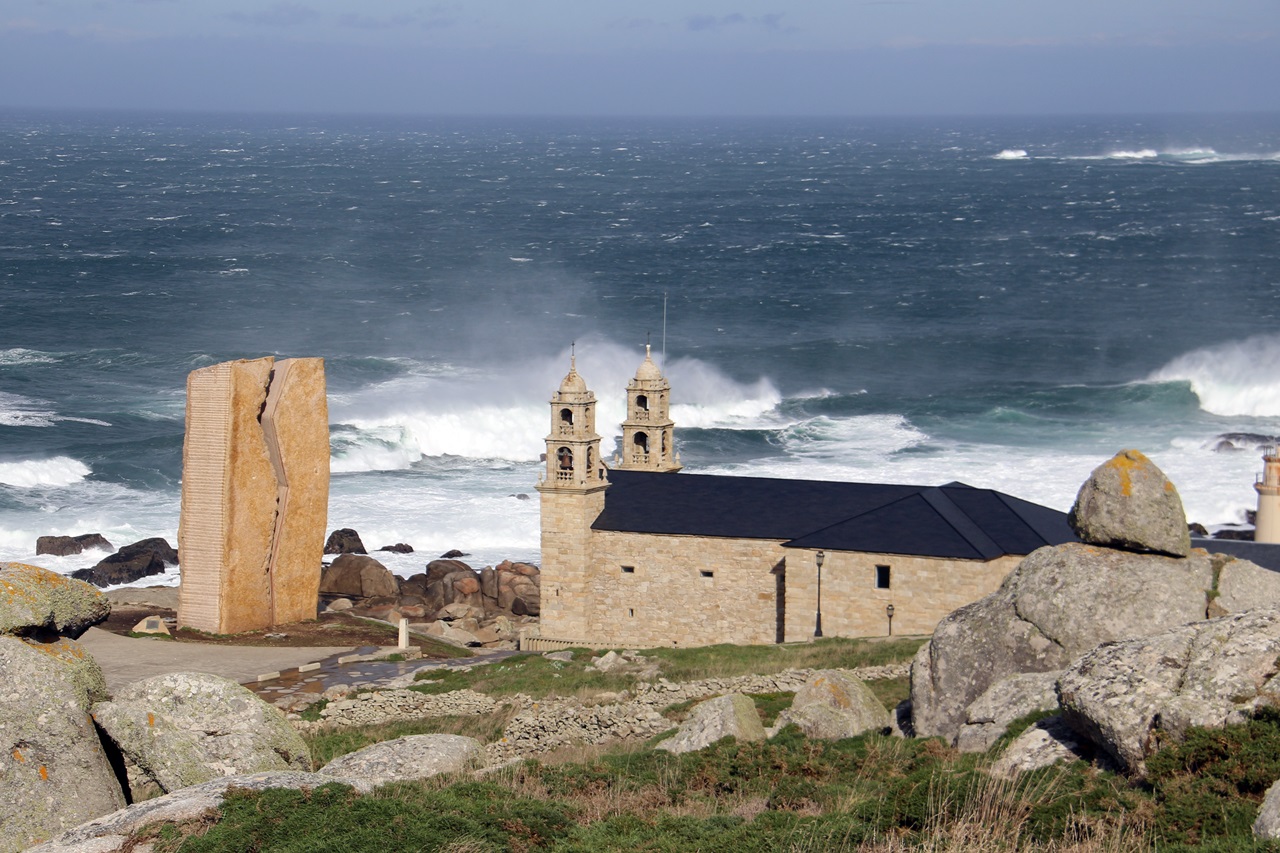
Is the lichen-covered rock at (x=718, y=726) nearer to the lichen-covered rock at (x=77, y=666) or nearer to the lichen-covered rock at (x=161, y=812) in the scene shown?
the lichen-covered rock at (x=161, y=812)

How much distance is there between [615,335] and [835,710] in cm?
7614

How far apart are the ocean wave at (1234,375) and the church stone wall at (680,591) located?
4772 centimetres

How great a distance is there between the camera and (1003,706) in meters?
19.6

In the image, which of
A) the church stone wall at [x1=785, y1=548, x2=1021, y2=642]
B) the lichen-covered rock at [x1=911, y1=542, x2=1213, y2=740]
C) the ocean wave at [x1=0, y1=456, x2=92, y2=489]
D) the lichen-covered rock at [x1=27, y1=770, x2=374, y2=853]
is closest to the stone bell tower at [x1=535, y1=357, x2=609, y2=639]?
the church stone wall at [x1=785, y1=548, x2=1021, y2=642]

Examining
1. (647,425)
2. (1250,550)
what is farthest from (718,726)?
(647,425)

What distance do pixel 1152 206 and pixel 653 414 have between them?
Result: 134425 mm

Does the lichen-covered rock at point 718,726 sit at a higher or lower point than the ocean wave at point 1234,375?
higher

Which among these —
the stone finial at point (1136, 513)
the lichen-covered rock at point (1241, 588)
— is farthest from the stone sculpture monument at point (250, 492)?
the lichen-covered rock at point (1241, 588)

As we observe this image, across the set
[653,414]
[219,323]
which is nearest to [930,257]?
[219,323]

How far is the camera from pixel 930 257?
13175 cm

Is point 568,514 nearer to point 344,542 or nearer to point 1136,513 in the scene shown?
point 344,542

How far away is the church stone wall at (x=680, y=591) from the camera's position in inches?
1527

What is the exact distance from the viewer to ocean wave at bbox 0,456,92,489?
6197 cm

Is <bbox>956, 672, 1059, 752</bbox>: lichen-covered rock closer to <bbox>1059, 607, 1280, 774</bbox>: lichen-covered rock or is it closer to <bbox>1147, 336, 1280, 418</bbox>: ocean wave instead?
<bbox>1059, 607, 1280, 774</bbox>: lichen-covered rock
